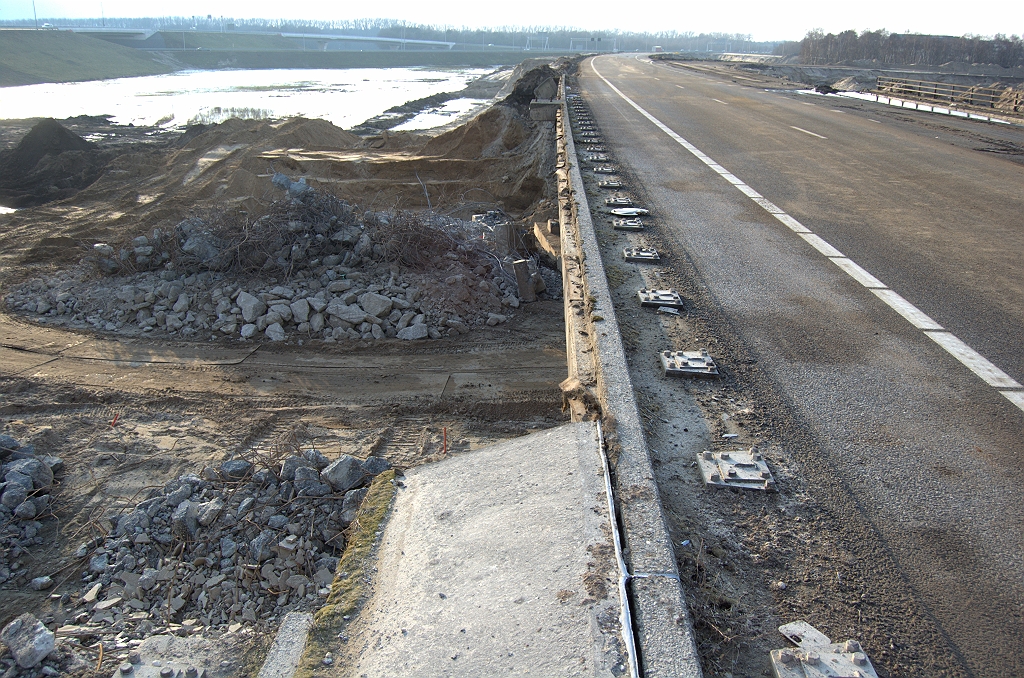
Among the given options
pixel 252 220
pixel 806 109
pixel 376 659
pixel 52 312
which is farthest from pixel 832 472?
pixel 806 109

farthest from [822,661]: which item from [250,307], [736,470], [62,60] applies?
[62,60]

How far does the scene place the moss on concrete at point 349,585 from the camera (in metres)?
2.59

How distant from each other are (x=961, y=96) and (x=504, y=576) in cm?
2400

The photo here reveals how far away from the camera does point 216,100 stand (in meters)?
46.3

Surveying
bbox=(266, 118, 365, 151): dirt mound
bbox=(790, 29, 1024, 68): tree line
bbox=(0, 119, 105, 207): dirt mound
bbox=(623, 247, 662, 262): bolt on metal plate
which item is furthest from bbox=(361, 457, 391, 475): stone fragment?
bbox=(790, 29, 1024, 68): tree line

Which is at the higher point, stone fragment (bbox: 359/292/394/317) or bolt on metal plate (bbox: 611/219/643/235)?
bolt on metal plate (bbox: 611/219/643/235)

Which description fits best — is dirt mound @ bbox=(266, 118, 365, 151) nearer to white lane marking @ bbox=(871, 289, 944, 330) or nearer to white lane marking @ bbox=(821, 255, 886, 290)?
white lane marking @ bbox=(821, 255, 886, 290)

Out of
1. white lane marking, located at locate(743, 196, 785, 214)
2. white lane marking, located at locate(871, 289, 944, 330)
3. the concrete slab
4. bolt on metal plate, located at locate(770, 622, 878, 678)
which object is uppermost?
white lane marking, located at locate(743, 196, 785, 214)

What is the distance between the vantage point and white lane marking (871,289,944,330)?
4.63 meters

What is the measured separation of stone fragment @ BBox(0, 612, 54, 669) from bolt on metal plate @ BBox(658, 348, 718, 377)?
3723 mm

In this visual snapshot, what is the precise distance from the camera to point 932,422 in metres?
3.48

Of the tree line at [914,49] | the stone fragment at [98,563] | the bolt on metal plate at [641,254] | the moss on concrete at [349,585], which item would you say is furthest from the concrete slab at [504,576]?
the tree line at [914,49]

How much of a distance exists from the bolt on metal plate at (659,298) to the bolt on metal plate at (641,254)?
2.90ft

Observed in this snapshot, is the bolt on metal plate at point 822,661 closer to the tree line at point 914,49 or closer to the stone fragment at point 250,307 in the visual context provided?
the stone fragment at point 250,307
